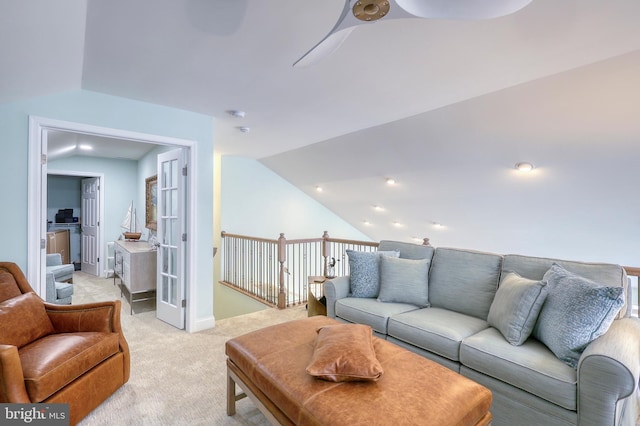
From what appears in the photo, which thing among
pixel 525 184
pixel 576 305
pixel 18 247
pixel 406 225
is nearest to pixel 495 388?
pixel 576 305

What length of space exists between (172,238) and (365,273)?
7.32 feet

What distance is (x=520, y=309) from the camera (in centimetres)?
191

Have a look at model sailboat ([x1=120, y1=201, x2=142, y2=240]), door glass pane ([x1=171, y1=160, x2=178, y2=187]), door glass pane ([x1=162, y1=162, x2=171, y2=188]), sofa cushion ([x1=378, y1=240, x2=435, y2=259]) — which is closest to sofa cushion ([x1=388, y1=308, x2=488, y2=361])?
sofa cushion ([x1=378, y1=240, x2=435, y2=259])

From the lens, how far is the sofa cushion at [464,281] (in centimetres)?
242

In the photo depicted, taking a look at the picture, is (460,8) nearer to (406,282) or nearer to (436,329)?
(436,329)

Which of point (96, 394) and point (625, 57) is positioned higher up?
point (625, 57)

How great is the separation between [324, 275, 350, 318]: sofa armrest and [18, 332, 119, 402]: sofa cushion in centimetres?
172

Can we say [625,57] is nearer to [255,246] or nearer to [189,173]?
[189,173]

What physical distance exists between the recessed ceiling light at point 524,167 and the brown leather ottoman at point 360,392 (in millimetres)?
2696

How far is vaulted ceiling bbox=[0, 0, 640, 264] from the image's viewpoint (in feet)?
5.48

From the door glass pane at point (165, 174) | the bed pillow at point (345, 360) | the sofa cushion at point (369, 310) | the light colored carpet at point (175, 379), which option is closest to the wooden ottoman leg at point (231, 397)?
the light colored carpet at point (175, 379)

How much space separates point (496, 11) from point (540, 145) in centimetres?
249

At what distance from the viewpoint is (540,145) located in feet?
10.0

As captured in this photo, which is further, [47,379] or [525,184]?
[525,184]
